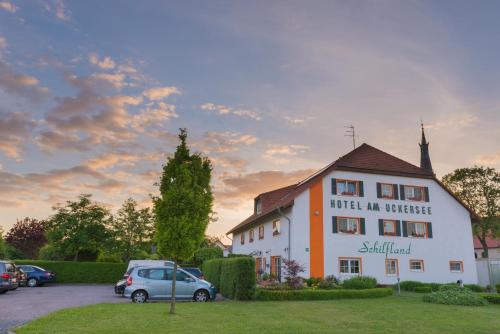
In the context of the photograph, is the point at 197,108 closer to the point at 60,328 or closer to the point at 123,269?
the point at 60,328

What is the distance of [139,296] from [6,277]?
26.4ft

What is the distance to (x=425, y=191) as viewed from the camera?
30.5m

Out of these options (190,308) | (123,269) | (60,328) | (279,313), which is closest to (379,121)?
(279,313)

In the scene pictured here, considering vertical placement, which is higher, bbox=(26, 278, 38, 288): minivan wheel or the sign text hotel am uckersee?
the sign text hotel am uckersee

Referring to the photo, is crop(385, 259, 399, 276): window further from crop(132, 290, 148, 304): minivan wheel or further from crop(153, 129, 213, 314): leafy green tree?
crop(153, 129, 213, 314): leafy green tree

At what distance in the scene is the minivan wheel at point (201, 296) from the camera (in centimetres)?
1822

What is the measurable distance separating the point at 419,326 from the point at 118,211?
37.6 metres

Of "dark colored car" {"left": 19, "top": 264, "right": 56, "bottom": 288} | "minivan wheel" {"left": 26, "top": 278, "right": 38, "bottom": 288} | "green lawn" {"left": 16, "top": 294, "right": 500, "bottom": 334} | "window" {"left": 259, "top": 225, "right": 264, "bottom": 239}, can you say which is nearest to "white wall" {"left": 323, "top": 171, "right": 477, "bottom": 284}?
"window" {"left": 259, "top": 225, "right": 264, "bottom": 239}

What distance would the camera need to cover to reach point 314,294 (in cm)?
1986

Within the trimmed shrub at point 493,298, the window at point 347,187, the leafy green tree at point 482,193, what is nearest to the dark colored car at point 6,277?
the window at point 347,187

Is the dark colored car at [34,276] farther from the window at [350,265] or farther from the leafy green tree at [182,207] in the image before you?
the window at [350,265]

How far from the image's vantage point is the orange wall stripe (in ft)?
86.4

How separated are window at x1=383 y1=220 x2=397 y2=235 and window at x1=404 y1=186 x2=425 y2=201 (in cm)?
235

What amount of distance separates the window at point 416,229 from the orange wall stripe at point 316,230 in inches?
266
